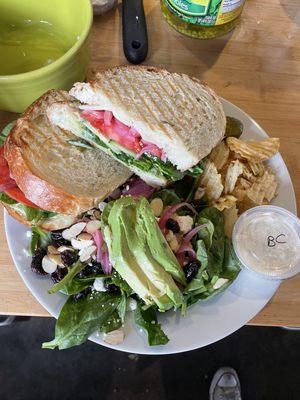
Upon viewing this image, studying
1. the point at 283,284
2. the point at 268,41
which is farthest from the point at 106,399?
the point at 268,41

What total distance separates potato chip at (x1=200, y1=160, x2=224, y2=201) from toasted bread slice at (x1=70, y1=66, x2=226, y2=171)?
0.11ft

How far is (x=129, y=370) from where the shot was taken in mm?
1686

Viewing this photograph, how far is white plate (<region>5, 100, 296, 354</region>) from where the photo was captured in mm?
959

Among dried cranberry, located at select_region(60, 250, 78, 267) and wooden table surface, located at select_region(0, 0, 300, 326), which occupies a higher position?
wooden table surface, located at select_region(0, 0, 300, 326)

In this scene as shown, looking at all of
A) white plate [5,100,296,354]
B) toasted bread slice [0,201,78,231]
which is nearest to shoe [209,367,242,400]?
white plate [5,100,296,354]

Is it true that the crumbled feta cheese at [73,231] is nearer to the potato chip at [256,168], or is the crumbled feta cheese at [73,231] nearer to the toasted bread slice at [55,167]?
the toasted bread slice at [55,167]

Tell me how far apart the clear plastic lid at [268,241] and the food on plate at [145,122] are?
6.7 inches

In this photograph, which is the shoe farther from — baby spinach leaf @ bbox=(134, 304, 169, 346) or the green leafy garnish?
the green leafy garnish

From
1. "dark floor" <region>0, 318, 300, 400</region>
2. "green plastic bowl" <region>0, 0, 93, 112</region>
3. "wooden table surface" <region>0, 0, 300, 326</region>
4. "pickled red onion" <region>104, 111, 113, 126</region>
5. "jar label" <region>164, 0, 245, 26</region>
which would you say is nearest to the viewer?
"green plastic bowl" <region>0, 0, 93, 112</region>

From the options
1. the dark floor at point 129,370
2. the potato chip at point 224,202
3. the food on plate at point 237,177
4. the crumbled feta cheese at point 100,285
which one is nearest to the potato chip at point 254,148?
the food on plate at point 237,177

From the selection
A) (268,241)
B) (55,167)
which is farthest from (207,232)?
(55,167)

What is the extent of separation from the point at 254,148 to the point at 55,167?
461 mm

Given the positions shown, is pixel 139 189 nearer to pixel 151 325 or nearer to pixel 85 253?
pixel 85 253

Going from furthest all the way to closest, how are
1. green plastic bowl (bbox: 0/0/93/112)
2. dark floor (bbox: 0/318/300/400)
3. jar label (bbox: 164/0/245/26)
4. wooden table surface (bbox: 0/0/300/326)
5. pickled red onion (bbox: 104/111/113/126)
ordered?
dark floor (bbox: 0/318/300/400) < wooden table surface (bbox: 0/0/300/326) < jar label (bbox: 164/0/245/26) < pickled red onion (bbox: 104/111/113/126) < green plastic bowl (bbox: 0/0/93/112)
